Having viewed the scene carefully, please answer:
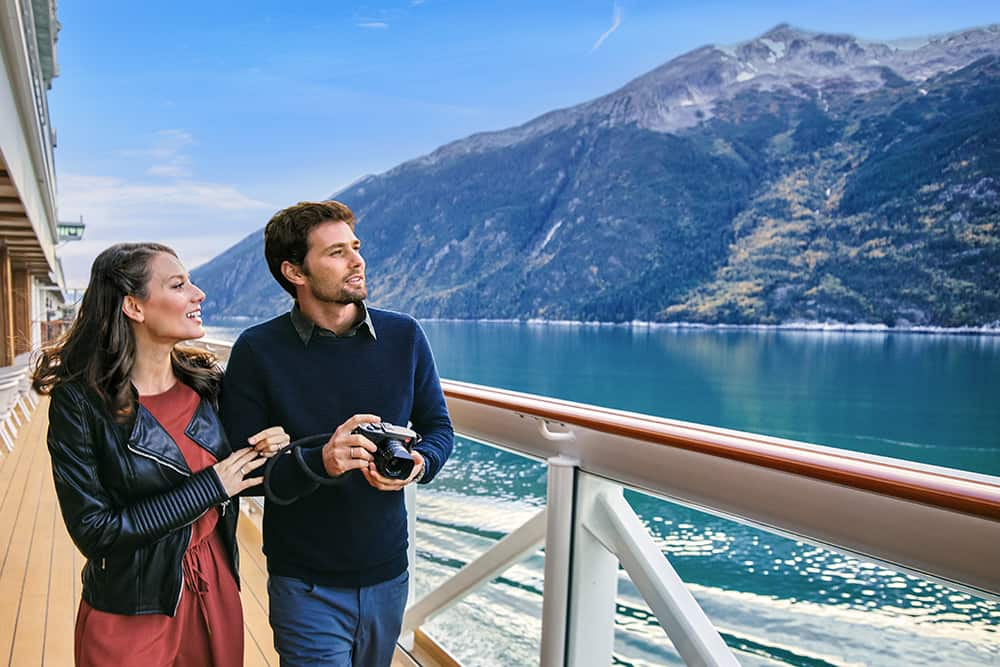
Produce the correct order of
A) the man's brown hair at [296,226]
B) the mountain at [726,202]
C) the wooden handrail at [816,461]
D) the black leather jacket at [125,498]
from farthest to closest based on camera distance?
the mountain at [726,202] < the man's brown hair at [296,226] < the black leather jacket at [125,498] < the wooden handrail at [816,461]

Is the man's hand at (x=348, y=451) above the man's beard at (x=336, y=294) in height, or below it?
below

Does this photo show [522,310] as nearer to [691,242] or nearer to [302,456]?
[691,242]

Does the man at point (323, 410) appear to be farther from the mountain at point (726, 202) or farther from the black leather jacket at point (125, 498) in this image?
the mountain at point (726, 202)

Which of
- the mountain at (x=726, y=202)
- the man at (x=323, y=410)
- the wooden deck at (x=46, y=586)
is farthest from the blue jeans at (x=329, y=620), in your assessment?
the mountain at (x=726, y=202)

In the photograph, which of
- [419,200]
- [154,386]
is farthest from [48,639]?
[419,200]

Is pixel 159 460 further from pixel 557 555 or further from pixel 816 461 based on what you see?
pixel 816 461

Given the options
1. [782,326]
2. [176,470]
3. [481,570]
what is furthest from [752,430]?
[176,470]

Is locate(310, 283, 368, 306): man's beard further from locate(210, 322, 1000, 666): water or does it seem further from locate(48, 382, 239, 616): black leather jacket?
locate(210, 322, 1000, 666): water
